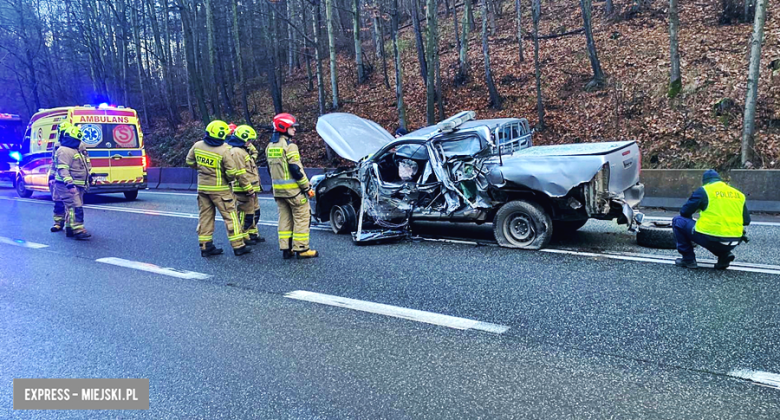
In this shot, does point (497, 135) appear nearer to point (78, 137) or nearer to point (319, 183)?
point (319, 183)

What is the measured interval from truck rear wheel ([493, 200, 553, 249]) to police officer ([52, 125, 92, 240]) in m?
7.10

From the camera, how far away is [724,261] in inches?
213

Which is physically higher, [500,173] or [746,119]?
[746,119]

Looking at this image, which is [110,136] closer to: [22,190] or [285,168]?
[22,190]

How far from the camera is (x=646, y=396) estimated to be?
298 cm

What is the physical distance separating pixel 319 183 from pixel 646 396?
653 cm

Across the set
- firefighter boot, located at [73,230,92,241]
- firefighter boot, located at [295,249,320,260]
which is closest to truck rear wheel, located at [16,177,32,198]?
firefighter boot, located at [73,230,92,241]

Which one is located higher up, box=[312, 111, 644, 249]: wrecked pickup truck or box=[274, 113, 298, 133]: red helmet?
box=[274, 113, 298, 133]: red helmet

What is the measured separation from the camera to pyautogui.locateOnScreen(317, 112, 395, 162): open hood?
8195mm

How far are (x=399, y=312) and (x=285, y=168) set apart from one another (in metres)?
3.02

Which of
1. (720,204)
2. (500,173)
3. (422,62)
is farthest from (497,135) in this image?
(422,62)

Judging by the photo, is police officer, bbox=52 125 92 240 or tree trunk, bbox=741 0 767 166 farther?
tree trunk, bbox=741 0 767 166

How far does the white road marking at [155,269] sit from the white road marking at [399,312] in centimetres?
156

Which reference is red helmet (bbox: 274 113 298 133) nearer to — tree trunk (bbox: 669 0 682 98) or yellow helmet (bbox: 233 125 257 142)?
yellow helmet (bbox: 233 125 257 142)
